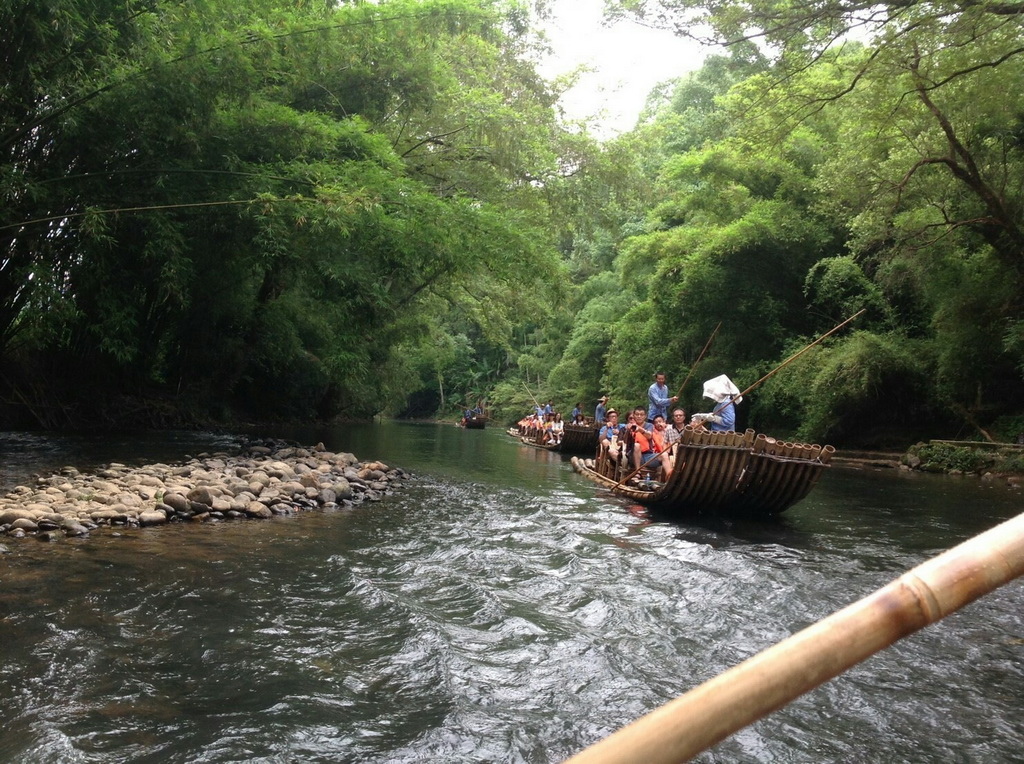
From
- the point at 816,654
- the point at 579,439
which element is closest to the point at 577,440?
the point at 579,439

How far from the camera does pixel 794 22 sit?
10.5 meters

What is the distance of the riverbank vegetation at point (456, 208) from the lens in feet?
36.5

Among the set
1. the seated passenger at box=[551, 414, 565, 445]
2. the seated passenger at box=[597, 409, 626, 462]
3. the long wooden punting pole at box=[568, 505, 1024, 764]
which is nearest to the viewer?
the long wooden punting pole at box=[568, 505, 1024, 764]

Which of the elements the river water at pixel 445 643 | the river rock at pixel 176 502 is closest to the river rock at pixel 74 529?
the river water at pixel 445 643

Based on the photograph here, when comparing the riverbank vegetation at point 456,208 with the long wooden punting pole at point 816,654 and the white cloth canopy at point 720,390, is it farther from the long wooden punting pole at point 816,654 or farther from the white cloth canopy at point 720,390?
the long wooden punting pole at point 816,654

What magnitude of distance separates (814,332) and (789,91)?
1270 centimetres

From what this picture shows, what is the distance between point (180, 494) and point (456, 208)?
728 cm

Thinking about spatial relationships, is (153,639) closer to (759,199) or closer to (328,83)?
(328,83)

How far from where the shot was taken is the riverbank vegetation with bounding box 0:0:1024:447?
1113 centimetres

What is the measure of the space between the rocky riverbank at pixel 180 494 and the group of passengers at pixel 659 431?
3.90 m

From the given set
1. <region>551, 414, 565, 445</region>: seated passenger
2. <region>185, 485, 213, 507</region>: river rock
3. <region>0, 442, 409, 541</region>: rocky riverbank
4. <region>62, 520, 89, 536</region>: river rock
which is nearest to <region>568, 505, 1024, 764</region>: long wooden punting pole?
<region>0, 442, 409, 541</region>: rocky riverbank

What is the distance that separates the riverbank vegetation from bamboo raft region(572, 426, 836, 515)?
543cm

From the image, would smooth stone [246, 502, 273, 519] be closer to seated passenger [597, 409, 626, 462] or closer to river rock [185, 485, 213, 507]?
river rock [185, 485, 213, 507]

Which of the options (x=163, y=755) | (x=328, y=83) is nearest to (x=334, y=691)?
(x=163, y=755)
